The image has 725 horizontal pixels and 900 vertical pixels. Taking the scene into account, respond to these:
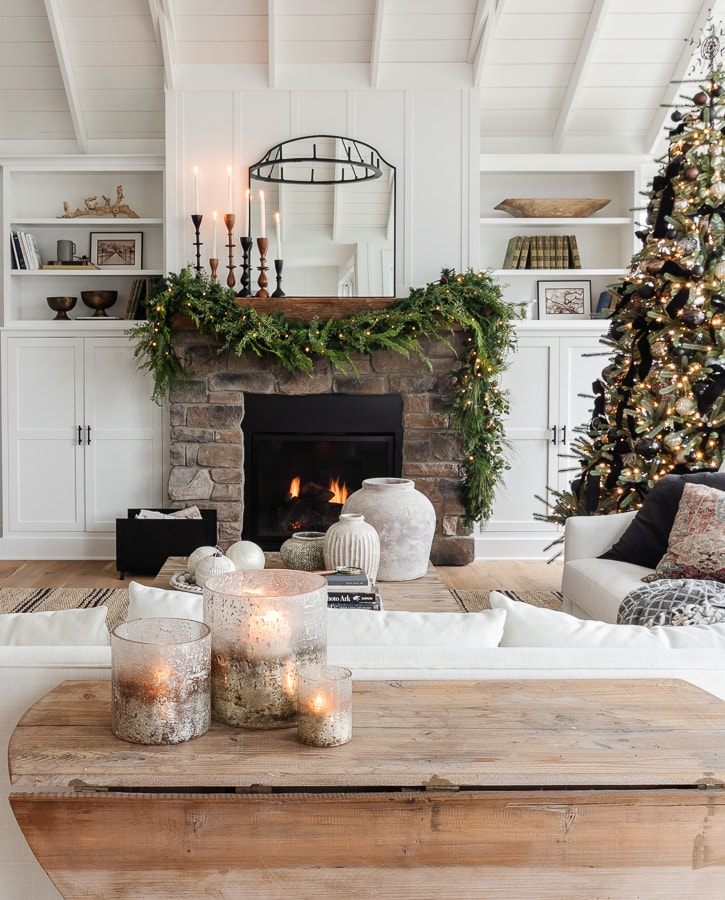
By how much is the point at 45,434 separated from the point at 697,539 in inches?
145

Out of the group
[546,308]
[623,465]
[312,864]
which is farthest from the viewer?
[546,308]

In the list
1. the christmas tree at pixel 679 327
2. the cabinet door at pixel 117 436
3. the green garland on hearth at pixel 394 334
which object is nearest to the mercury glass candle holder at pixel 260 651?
the christmas tree at pixel 679 327

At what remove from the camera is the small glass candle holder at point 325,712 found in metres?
1.08

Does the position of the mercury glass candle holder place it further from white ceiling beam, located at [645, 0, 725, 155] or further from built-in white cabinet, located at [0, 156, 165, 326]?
built-in white cabinet, located at [0, 156, 165, 326]

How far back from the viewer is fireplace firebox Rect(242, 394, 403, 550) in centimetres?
493

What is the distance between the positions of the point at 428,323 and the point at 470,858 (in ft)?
12.5

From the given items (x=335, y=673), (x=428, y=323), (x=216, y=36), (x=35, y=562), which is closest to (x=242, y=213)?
(x=216, y=36)

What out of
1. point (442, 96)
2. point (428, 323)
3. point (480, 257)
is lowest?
point (428, 323)

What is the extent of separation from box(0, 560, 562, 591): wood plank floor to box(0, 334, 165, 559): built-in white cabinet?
0.17 m

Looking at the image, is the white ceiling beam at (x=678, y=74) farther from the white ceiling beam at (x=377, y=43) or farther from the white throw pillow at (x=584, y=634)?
the white throw pillow at (x=584, y=634)

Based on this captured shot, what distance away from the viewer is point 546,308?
538 centimetres

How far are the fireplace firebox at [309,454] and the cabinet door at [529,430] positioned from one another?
71 centimetres

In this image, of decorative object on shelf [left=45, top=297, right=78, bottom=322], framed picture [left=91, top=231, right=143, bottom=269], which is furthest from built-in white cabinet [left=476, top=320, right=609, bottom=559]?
decorative object on shelf [left=45, top=297, right=78, bottom=322]

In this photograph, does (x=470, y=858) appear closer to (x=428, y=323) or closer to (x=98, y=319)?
(x=428, y=323)
